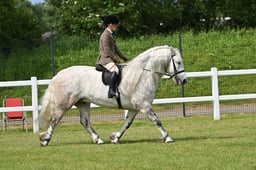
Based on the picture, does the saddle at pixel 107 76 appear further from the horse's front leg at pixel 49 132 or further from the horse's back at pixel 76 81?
the horse's front leg at pixel 49 132

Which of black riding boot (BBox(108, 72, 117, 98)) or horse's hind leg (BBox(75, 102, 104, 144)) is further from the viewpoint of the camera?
horse's hind leg (BBox(75, 102, 104, 144))

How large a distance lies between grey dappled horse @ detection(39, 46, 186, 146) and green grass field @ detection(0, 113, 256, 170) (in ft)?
1.61

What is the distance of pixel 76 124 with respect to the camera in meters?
21.8

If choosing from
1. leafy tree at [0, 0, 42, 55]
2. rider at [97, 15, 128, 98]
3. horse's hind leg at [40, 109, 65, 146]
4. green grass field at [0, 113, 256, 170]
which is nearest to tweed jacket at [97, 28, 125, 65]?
rider at [97, 15, 128, 98]

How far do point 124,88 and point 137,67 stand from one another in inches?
19.4

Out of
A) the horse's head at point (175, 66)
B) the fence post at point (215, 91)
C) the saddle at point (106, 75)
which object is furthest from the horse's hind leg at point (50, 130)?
the fence post at point (215, 91)

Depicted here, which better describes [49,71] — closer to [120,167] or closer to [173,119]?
[173,119]

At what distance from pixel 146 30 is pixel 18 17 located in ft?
32.9

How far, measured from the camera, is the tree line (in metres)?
40.6

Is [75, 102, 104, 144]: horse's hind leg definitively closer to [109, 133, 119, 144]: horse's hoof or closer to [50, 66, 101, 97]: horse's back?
[109, 133, 119, 144]: horse's hoof

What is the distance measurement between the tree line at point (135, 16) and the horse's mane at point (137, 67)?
73.6ft

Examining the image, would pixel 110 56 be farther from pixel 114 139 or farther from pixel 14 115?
pixel 14 115

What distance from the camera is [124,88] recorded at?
1436 cm

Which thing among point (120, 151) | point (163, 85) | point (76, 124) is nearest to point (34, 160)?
point (120, 151)
